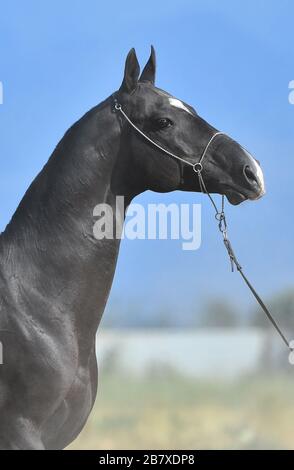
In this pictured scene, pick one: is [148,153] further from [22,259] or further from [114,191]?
[22,259]

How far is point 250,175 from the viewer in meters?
3.42

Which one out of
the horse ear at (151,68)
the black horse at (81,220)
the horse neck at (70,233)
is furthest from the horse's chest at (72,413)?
the horse ear at (151,68)

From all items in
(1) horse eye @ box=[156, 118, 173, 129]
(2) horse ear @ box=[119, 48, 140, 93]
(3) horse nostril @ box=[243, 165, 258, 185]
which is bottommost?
(3) horse nostril @ box=[243, 165, 258, 185]

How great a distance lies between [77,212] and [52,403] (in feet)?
3.00

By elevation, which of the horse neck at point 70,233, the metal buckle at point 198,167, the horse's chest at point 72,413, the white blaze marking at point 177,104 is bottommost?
the horse's chest at point 72,413

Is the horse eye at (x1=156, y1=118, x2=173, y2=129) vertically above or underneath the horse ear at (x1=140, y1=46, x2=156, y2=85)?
underneath

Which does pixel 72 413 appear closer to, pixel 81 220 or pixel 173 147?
pixel 81 220

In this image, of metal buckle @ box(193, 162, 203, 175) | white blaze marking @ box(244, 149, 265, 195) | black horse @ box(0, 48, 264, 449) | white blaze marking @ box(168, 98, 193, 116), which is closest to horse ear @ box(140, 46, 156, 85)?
black horse @ box(0, 48, 264, 449)

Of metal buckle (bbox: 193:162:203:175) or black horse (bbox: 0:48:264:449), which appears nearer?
black horse (bbox: 0:48:264:449)

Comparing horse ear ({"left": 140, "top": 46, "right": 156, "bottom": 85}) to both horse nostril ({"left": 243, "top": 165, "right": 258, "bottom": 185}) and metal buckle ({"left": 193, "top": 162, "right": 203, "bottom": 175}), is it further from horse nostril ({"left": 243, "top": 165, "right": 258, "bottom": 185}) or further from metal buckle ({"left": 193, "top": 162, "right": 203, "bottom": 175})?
horse nostril ({"left": 243, "top": 165, "right": 258, "bottom": 185})

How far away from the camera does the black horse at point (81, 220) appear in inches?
127

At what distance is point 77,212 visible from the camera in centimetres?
339

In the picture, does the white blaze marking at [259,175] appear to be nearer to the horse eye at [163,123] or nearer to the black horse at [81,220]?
the black horse at [81,220]

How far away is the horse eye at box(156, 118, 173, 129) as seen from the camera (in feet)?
11.4
